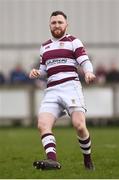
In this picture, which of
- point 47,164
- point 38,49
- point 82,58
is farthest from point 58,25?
point 38,49

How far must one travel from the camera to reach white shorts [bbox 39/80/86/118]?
35.2 feet

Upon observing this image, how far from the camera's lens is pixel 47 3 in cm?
3112

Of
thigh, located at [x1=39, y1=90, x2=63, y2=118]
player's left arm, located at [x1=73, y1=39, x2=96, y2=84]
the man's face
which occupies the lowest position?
thigh, located at [x1=39, y1=90, x2=63, y2=118]

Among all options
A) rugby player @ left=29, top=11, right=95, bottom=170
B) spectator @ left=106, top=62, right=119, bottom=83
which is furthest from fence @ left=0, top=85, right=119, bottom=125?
rugby player @ left=29, top=11, right=95, bottom=170

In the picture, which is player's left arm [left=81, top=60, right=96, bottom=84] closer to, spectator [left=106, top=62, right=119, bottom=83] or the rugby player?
the rugby player

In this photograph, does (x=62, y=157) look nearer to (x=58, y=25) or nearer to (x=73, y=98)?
(x=73, y=98)

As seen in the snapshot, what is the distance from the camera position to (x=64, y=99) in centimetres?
1077

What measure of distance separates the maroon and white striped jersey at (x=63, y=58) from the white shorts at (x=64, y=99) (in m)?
0.09

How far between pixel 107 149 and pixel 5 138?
527 centimetres

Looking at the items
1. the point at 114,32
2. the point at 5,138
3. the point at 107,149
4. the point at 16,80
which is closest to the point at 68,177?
the point at 107,149

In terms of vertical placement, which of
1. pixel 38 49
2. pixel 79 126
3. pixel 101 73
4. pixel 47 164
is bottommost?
pixel 47 164

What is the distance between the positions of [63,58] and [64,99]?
54 cm

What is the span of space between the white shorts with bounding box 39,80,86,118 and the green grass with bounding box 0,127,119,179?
80cm

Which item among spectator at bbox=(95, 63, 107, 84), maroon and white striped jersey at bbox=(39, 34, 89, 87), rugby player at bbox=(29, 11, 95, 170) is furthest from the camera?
spectator at bbox=(95, 63, 107, 84)
